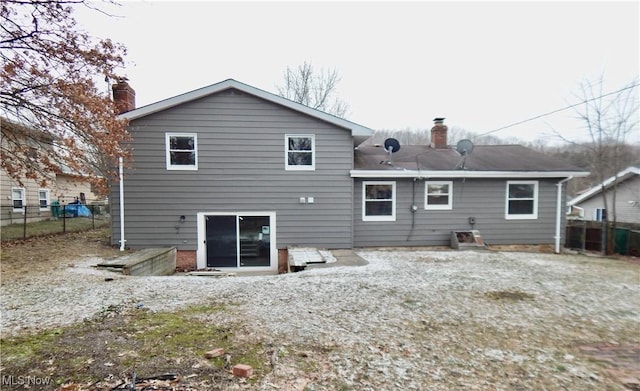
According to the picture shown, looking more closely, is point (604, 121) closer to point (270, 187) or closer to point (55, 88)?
point (270, 187)

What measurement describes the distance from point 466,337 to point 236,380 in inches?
104

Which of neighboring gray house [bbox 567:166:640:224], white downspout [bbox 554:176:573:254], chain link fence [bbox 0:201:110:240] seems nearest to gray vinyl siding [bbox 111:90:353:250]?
chain link fence [bbox 0:201:110:240]

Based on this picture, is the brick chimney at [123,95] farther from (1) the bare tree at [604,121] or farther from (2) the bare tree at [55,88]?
(1) the bare tree at [604,121]

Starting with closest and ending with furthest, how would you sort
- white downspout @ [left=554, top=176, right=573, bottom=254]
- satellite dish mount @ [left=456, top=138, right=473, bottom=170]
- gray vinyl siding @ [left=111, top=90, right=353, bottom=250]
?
gray vinyl siding @ [left=111, top=90, right=353, bottom=250] < white downspout @ [left=554, top=176, right=573, bottom=254] < satellite dish mount @ [left=456, top=138, right=473, bottom=170]

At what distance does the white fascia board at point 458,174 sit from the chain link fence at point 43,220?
1024cm

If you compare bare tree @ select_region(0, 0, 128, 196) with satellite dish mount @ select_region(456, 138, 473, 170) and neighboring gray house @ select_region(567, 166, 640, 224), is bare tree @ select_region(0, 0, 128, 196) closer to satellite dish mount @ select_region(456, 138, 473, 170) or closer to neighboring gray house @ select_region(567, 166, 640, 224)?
satellite dish mount @ select_region(456, 138, 473, 170)

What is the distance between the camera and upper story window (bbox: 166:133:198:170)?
951cm

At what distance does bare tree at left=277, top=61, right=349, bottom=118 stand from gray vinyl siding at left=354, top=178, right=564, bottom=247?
15779 mm

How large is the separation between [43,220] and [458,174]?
1946cm

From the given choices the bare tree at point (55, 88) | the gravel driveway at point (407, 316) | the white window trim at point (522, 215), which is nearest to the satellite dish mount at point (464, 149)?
the white window trim at point (522, 215)

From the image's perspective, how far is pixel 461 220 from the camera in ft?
35.8

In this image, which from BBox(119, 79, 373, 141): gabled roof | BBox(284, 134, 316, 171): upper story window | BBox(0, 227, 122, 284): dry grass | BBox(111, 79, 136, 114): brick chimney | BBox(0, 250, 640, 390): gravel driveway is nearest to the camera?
BBox(0, 250, 640, 390): gravel driveway

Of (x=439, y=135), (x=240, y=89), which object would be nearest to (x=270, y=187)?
(x=240, y=89)

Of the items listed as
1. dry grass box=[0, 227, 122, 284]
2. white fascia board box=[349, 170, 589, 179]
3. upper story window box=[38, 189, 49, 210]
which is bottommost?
dry grass box=[0, 227, 122, 284]
